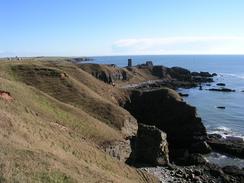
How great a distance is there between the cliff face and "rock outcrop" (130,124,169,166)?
5.91m

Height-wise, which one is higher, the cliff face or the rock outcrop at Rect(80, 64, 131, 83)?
the rock outcrop at Rect(80, 64, 131, 83)

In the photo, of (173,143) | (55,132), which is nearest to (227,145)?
(173,143)

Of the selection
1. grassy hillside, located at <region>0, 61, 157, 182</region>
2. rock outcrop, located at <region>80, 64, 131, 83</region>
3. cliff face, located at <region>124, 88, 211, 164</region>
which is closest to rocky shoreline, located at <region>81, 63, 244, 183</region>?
cliff face, located at <region>124, 88, 211, 164</region>

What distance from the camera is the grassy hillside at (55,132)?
21250 millimetres

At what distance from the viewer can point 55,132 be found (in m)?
34.9

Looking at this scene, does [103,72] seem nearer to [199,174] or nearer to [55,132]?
[199,174]

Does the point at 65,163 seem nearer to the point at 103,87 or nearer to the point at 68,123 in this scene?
the point at 68,123

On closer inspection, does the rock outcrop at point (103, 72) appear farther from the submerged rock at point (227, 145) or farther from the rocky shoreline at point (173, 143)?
the submerged rock at point (227, 145)

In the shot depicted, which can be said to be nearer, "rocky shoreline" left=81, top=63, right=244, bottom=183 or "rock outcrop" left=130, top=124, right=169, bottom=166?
"rocky shoreline" left=81, top=63, right=244, bottom=183

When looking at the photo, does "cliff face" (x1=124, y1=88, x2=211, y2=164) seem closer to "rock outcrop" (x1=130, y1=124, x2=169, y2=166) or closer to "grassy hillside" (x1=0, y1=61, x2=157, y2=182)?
"rock outcrop" (x1=130, y1=124, x2=169, y2=166)

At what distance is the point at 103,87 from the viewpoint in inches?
3312

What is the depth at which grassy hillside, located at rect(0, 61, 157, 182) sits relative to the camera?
21250 millimetres

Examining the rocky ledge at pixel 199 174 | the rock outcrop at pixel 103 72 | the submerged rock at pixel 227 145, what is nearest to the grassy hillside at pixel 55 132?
the rocky ledge at pixel 199 174

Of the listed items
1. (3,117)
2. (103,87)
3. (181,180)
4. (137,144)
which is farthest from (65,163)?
(103,87)
